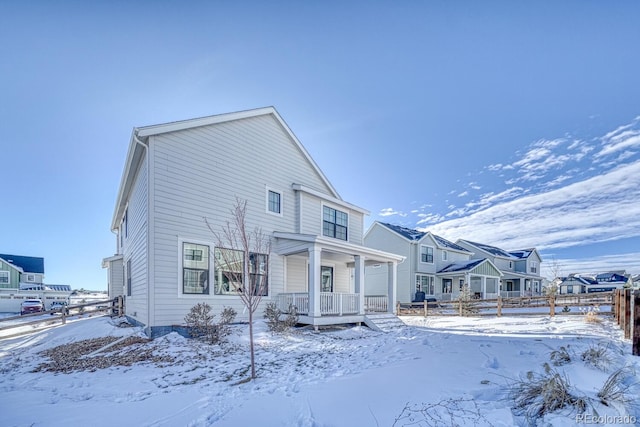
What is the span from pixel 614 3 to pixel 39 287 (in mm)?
52866

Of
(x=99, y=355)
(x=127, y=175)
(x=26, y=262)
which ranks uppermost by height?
(x=127, y=175)

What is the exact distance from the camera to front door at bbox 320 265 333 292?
52.3ft

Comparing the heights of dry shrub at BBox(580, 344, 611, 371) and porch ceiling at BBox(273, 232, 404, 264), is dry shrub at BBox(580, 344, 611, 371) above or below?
below

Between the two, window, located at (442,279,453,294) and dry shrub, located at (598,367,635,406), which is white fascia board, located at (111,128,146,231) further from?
window, located at (442,279,453,294)

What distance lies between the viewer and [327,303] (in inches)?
484

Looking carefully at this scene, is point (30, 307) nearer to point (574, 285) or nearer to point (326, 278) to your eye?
point (326, 278)

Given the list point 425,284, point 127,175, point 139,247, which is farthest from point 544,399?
point 425,284

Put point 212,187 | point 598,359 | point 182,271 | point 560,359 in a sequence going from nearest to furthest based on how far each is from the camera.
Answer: point 598,359
point 560,359
point 182,271
point 212,187

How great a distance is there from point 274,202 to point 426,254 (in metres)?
20.6

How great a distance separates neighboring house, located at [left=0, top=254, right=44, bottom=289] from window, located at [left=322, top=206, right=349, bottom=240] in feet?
142

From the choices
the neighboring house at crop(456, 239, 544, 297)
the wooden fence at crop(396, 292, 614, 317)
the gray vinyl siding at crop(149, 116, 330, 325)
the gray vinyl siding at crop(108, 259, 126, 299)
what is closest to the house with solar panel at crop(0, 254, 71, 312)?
the gray vinyl siding at crop(108, 259, 126, 299)

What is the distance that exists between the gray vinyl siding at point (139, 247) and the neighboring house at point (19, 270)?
37555 millimetres

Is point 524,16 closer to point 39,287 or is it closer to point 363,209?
point 363,209

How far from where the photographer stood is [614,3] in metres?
7.59
